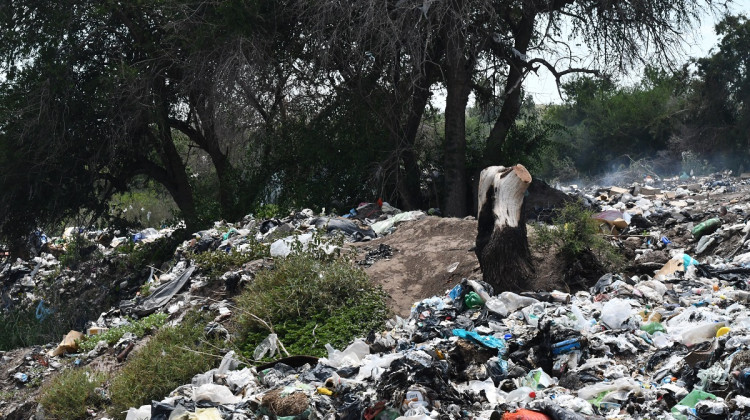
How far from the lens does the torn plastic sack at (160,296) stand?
360 inches

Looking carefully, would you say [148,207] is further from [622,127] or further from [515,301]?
[515,301]

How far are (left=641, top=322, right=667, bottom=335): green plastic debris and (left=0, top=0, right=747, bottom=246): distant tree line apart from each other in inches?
269

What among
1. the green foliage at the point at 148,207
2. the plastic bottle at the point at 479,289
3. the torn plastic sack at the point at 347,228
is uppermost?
the green foliage at the point at 148,207

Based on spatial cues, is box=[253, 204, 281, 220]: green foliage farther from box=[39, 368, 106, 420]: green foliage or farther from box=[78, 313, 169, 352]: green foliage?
box=[39, 368, 106, 420]: green foliage

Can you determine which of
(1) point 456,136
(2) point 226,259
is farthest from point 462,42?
(2) point 226,259

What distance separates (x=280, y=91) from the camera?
13.2m

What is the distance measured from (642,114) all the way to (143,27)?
72.9ft

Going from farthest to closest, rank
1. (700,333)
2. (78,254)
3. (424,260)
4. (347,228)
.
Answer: (78,254) → (347,228) → (424,260) → (700,333)

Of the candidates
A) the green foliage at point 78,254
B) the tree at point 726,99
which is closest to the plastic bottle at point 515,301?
the green foliage at point 78,254

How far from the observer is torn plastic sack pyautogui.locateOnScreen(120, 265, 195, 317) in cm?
914

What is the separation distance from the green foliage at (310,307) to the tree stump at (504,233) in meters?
1.06

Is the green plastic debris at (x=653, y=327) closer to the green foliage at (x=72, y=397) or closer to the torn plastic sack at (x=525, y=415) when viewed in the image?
the torn plastic sack at (x=525, y=415)

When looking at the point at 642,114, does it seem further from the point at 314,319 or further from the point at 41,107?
the point at 314,319

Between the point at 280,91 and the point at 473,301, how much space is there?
7615mm
